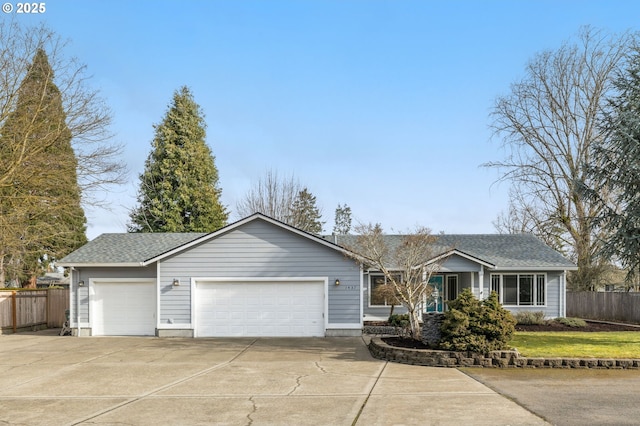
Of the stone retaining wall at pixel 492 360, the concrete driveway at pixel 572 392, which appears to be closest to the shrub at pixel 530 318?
the stone retaining wall at pixel 492 360

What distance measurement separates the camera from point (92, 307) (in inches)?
806

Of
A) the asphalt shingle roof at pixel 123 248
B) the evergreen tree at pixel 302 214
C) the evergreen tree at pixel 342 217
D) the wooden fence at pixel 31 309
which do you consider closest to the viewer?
the asphalt shingle roof at pixel 123 248

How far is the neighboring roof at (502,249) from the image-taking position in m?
24.7

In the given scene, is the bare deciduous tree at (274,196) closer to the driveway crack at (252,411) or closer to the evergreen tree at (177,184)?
the evergreen tree at (177,184)


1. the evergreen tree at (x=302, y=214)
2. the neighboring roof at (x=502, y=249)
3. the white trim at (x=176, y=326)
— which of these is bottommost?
the white trim at (x=176, y=326)

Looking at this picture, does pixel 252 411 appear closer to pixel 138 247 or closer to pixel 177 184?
pixel 138 247

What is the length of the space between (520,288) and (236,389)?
18468mm

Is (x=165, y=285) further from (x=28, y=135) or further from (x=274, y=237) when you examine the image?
(x=28, y=135)

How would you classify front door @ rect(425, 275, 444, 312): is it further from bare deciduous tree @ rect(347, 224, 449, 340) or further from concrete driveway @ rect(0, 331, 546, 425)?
concrete driveway @ rect(0, 331, 546, 425)

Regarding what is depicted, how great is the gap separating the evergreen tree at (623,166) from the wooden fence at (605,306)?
1133 cm

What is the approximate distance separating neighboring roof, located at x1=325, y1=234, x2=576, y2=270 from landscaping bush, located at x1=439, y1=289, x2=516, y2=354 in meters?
9.57

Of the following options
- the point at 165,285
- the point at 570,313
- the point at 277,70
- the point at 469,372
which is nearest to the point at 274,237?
the point at 165,285

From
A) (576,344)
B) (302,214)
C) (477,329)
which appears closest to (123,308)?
(477,329)

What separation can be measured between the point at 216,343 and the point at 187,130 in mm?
23718
